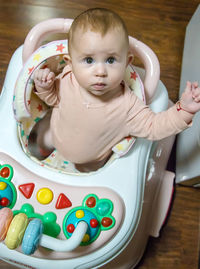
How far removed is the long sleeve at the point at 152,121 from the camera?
0.51 metres

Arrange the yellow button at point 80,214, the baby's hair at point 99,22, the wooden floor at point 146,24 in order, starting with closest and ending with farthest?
1. the baby's hair at point 99,22
2. the yellow button at point 80,214
3. the wooden floor at point 146,24

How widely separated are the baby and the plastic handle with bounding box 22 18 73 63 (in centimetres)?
9

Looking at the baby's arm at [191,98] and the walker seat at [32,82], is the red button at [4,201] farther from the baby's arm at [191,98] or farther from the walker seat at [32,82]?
the baby's arm at [191,98]

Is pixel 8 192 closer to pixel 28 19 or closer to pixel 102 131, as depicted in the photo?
pixel 102 131

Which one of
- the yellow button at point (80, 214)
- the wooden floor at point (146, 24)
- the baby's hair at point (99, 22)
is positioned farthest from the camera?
the wooden floor at point (146, 24)

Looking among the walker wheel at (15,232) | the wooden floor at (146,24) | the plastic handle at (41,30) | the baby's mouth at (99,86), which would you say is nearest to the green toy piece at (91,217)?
the walker wheel at (15,232)

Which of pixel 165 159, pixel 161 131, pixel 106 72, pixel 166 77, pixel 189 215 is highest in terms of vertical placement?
pixel 106 72

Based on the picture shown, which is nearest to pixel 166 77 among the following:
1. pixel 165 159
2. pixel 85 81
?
pixel 165 159

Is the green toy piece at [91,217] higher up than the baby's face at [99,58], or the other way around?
the baby's face at [99,58]

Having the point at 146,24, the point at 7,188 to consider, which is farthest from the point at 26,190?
the point at 146,24

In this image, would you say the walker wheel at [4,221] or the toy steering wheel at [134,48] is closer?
the walker wheel at [4,221]

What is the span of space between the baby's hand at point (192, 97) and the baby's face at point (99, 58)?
11 centimetres

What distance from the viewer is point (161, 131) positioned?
53 cm

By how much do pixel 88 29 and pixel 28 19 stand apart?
28.6 inches
